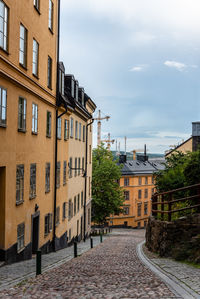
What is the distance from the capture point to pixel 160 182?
77.2 ft

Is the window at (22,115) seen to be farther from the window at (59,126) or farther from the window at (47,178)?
the window at (59,126)

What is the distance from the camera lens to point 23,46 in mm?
14523

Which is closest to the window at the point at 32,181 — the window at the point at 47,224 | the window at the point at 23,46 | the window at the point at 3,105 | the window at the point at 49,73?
the window at the point at 47,224

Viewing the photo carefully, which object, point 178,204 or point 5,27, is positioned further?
point 178,204

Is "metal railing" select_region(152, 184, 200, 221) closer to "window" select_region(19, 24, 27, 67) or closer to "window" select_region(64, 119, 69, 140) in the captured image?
"window" select_region(19, 24, 27, 67)

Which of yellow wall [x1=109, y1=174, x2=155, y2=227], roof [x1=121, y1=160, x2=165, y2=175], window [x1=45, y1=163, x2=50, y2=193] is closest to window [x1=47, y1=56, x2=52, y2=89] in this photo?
window [x1=45, y1=163, x2=50, y2=193]

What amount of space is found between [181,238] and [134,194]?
65.6 meters

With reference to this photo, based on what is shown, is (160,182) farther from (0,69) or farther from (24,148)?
(0,69)

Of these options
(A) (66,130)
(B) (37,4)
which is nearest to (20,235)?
(B) (37,4)

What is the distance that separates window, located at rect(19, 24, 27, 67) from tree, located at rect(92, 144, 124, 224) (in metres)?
40.0

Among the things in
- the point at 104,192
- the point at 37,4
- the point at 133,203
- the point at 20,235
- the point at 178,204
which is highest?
the point at 37,4

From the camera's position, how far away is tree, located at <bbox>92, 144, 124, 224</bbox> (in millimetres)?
54375

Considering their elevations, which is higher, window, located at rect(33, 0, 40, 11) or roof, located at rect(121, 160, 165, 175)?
window, located at rect(33, 0, 40, 11)

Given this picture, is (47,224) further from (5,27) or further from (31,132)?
(5,27)
